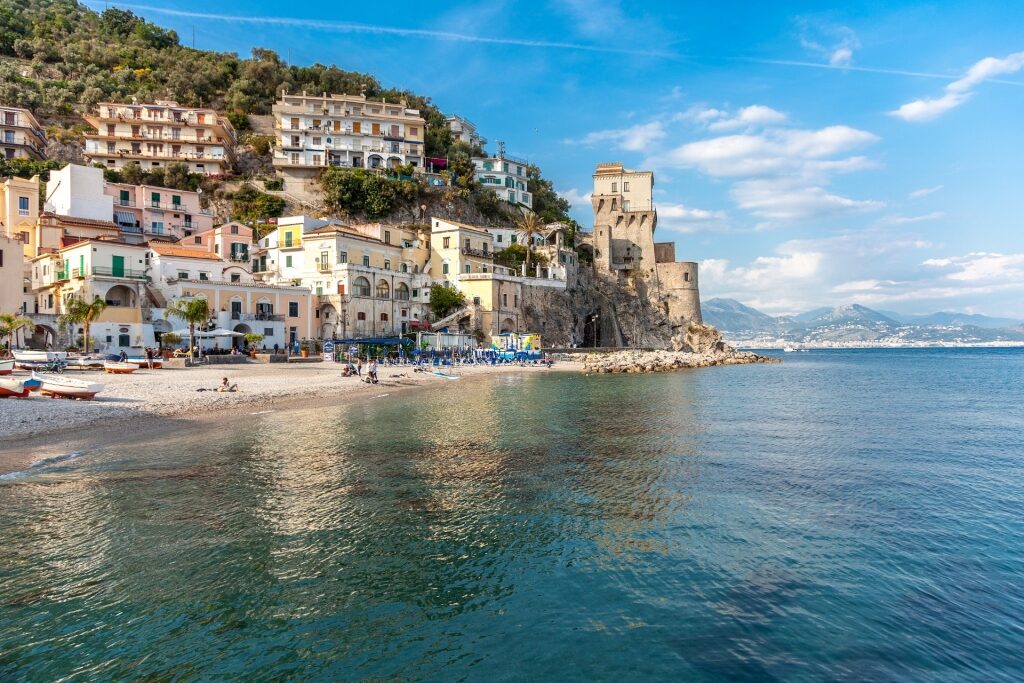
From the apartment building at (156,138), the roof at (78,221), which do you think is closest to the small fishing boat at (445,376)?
the roof at (78,221)

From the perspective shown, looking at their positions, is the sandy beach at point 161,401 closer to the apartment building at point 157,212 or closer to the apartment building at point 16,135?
the apartment building at point 157,212

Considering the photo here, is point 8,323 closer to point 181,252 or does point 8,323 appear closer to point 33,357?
point 33,357

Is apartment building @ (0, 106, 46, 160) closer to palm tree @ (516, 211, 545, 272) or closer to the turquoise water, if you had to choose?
palm tree @ (516, 211, 545, 272)

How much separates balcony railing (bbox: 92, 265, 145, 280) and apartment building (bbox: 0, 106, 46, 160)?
33.2 meters

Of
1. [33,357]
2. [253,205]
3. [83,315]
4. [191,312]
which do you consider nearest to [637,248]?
[253,205]

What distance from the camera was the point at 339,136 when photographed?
75.8 m

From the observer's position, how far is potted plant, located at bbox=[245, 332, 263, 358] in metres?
43.5

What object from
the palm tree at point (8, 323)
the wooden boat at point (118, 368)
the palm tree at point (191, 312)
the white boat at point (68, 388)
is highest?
the palm tree at point (191, 312)

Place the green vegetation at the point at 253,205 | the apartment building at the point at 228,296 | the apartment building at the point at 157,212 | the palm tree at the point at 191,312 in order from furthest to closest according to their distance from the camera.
Result: the green vegetation at the point at 253,205 → the apartment building at the point at 157,212 → the apartment building at the point at 228,296 → the palm tree at the point at 191,312

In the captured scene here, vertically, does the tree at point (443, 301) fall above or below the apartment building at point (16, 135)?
below

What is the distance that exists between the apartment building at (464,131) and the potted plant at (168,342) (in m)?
66.1

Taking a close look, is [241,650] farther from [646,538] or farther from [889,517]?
[889,517]

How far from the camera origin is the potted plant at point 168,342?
133 feet

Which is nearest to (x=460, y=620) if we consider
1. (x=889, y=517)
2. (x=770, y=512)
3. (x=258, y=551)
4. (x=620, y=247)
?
(x=258, y=551)
